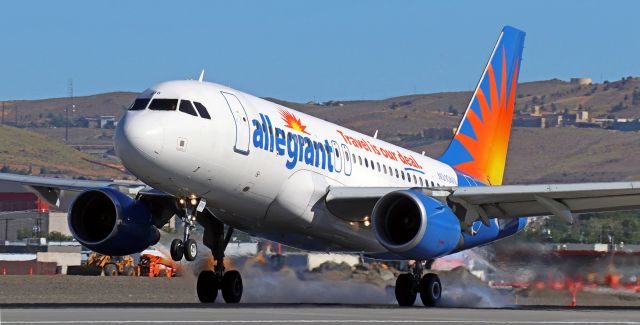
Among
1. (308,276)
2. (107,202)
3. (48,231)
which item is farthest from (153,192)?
(48,231)

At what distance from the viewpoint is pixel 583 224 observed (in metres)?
55.9

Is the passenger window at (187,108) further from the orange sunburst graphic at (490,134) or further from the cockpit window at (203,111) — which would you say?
the orange sunburst graphic at (490,134)

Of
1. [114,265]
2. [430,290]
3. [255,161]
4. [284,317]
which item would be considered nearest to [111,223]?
[255,161]

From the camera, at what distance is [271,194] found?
34.8 meters

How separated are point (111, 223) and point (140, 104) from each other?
17.0ft

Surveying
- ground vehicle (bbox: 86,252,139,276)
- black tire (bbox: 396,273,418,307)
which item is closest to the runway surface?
black tire (bbox: 396,273,418,307)

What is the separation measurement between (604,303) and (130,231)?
18327 mm

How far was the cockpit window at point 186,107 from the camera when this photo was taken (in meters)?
32.6

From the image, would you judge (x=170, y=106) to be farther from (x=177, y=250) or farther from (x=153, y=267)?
(x=153, y=267)

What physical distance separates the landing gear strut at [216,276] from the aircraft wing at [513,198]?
3248 millimetres

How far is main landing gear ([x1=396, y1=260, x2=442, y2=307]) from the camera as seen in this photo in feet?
127

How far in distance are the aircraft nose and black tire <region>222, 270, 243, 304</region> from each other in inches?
270

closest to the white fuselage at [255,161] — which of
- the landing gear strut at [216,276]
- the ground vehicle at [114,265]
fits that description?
the landing gear strut at [216,276]

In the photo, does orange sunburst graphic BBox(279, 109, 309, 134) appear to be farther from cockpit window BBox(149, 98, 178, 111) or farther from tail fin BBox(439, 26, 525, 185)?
tail fin BBox(439, 26, 525, 185)
